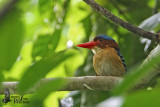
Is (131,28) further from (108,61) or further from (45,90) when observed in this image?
(45,90)

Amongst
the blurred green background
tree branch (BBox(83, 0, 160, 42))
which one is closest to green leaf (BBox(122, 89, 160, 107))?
the blurred green background

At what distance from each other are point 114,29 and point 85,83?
1811 millimetres

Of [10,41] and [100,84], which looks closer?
[10,41]

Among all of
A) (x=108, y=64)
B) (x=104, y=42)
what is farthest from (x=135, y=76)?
(x=104, y=42)

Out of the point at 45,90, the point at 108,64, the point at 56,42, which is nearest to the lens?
the point at 45,90

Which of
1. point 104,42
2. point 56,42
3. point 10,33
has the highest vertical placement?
point 10,33

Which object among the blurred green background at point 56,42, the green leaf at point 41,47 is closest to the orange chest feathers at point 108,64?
the blurred green background at point 56,42

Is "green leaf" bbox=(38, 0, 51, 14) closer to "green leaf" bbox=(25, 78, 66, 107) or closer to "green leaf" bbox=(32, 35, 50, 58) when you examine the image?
"green leaf" bbox=(32, 35, 50, 58)

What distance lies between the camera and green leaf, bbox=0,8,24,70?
54cm

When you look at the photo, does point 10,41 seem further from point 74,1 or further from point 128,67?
point 74,1

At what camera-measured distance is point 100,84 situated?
1905 millimetres

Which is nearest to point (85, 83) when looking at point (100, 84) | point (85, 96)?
point (100, 84)

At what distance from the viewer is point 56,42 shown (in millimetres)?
2107

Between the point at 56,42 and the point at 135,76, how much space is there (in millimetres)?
1605
